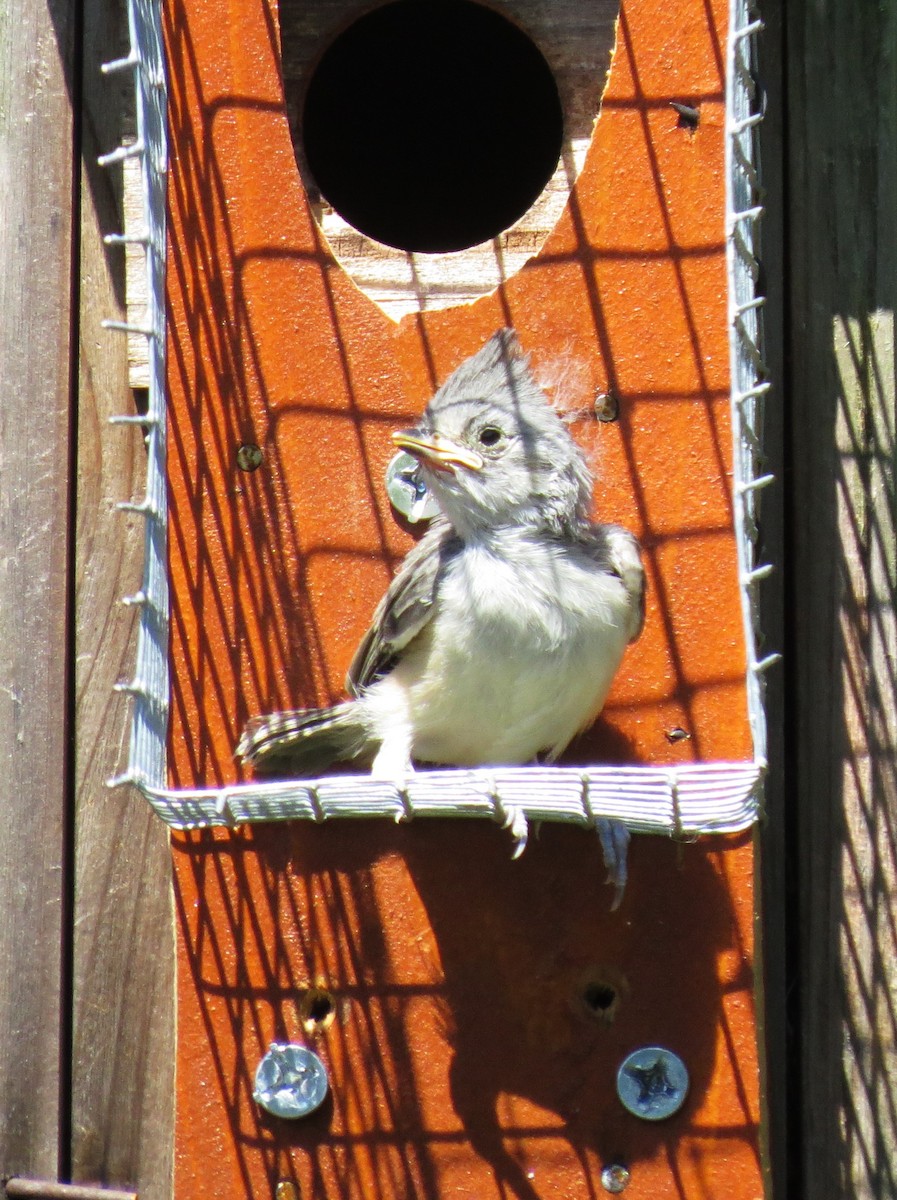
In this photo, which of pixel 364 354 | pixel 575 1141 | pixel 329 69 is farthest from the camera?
pixel 329 69

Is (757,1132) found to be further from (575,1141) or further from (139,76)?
(139,76)

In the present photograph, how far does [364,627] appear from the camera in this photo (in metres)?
2.93

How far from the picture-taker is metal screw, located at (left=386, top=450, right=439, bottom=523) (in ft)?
9.70

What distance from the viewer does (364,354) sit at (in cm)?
296

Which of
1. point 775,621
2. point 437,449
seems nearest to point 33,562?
point 437,449

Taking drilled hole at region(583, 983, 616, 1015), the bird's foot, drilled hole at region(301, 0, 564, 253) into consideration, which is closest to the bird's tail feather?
the bird's foot

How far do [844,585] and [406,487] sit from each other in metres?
0.81

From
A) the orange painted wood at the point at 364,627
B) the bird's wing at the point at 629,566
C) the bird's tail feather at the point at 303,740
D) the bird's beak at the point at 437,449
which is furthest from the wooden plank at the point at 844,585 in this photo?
the bird's tail feather at the point at 303,740

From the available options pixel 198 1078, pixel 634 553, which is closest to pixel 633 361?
pixel 634 553

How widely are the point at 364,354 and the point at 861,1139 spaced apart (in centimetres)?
156

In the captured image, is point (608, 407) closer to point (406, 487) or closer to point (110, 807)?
point (406, 487)

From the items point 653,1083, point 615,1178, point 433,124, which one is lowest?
point 615,1178

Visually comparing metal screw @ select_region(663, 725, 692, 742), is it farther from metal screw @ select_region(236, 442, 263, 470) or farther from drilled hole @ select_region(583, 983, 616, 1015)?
metal screw @ select_region(236, 442, 263, 470)

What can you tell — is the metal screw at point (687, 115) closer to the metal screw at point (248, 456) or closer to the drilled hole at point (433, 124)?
the metal screw at point (248, 456)
